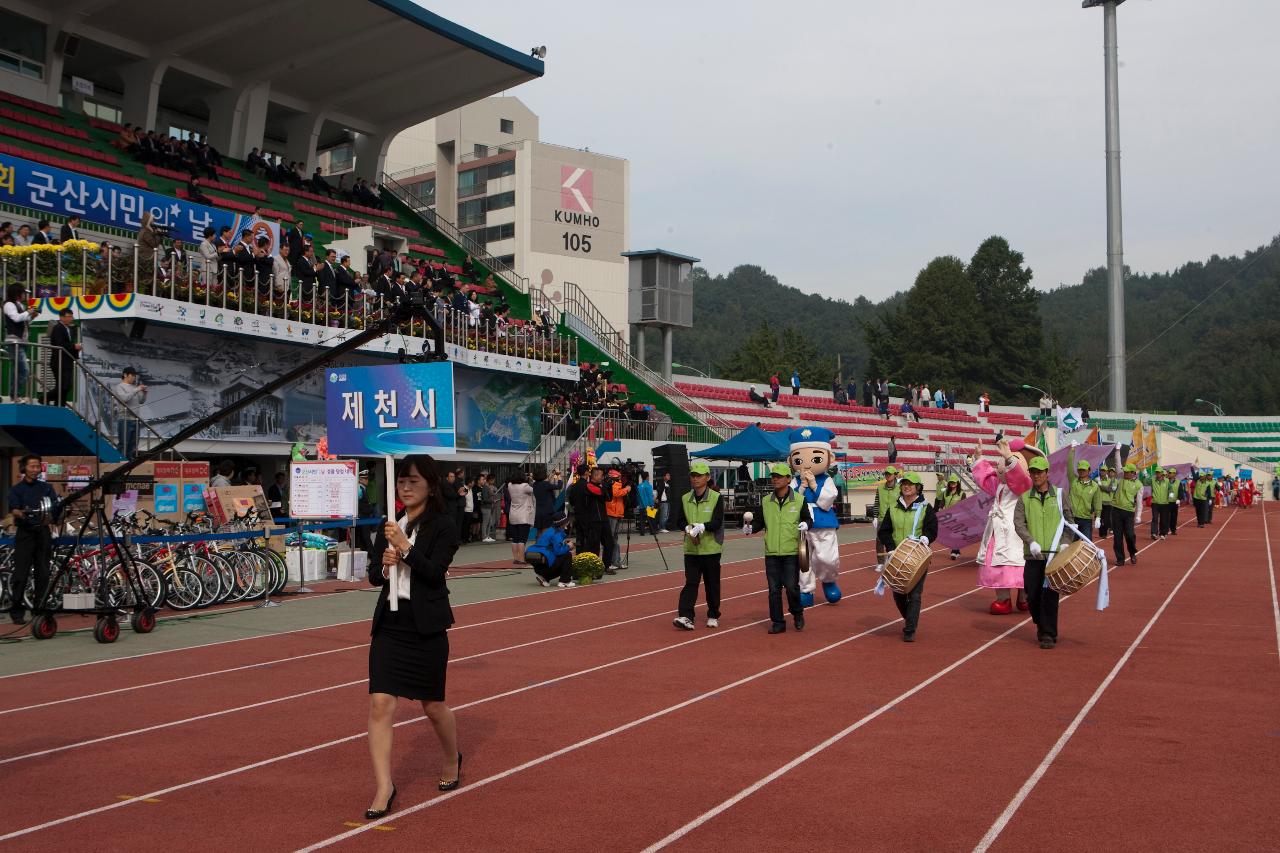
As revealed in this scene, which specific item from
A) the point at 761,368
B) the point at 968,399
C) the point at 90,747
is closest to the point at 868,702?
the point at 90,747

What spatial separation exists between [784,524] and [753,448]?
19.1 m

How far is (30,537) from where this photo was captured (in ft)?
41.9

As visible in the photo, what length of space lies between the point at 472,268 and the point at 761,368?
4937 cm

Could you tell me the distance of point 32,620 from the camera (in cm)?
1298

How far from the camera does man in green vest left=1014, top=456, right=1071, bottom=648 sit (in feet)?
38.0

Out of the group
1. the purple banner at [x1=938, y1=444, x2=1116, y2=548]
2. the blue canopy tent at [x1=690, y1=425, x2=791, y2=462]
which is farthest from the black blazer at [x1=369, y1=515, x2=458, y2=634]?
the blue canopy tent at [x1=690, y1=425, x2=791, y2=462]

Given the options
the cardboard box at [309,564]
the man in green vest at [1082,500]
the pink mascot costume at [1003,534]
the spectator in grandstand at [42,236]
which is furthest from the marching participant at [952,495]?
the spectator in grandstand at [42,236]

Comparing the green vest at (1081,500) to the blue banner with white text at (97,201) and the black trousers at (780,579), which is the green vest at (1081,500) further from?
the blue banner with white text at (97,201)

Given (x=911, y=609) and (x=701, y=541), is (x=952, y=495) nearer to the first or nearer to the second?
(x=911, y=609)

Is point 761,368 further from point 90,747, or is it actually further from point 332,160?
point 90,747

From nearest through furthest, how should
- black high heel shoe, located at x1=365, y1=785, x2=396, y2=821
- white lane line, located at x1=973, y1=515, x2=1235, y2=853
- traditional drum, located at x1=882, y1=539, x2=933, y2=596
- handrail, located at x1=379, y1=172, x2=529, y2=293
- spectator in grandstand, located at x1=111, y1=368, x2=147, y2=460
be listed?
1. white lane line, located at x1=973, y1=515, x2=1235, y2=853
2. black high heel shoe, located at x1=365, y1=785, x2=396, y2=821
3. traditional drum, located at x1=882, y1=539, x2=933, y2=596
4. spectator in grandstand, located at x1=111, y1=368, x2=147, y2=460
5. handrail, located at x1=379, y1=172, x2=529, y2=293

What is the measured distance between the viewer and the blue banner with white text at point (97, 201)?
22.9 meters

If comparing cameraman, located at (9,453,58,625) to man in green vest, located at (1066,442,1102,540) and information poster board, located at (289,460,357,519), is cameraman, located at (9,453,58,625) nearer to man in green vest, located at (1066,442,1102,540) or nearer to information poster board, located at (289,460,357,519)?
information poster board, located at (289,460,357,519)

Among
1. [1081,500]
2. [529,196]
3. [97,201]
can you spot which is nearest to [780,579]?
[1081,500]
